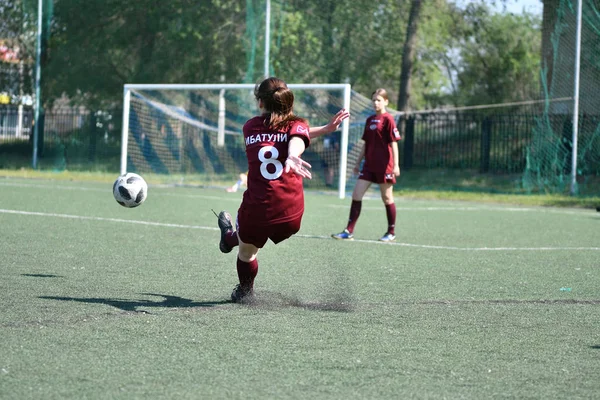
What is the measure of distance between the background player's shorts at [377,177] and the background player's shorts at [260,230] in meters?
5.08

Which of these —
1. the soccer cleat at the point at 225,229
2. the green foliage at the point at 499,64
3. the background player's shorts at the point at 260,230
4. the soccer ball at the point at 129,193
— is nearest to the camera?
the background player's shorts at the point at 260,230

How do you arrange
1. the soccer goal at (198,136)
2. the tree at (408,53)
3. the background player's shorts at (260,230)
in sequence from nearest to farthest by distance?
the background player's shorts at (260,230), the soccer goal at (198,136), the tree at (408,53)

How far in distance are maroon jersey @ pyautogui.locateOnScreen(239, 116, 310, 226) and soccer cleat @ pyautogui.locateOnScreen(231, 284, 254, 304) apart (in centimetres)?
62

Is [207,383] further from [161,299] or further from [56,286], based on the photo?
[56,286]

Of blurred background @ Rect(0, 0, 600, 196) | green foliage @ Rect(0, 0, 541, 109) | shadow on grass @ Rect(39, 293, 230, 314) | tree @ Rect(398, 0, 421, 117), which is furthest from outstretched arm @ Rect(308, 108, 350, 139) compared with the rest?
tree @ Rect(398, 0, 421, 117)

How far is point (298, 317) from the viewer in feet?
19.4

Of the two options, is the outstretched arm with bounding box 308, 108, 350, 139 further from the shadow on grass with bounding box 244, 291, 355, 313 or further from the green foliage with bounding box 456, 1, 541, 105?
the green foliage with bounding box 456, 1, 541, 105

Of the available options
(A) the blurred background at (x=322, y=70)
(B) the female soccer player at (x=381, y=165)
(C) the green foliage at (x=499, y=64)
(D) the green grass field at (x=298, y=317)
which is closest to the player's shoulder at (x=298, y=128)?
(D) the green grass field at (x=298, y=317)

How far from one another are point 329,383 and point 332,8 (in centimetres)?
2507

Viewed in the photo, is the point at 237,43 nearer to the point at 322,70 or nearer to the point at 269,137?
the point at 322,70

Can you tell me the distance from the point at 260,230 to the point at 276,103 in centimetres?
87

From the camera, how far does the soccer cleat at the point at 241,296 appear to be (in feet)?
21.1

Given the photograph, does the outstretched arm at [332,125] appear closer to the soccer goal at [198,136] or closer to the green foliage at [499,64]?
the soccer goal at [198,136]

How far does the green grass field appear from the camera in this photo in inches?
168
